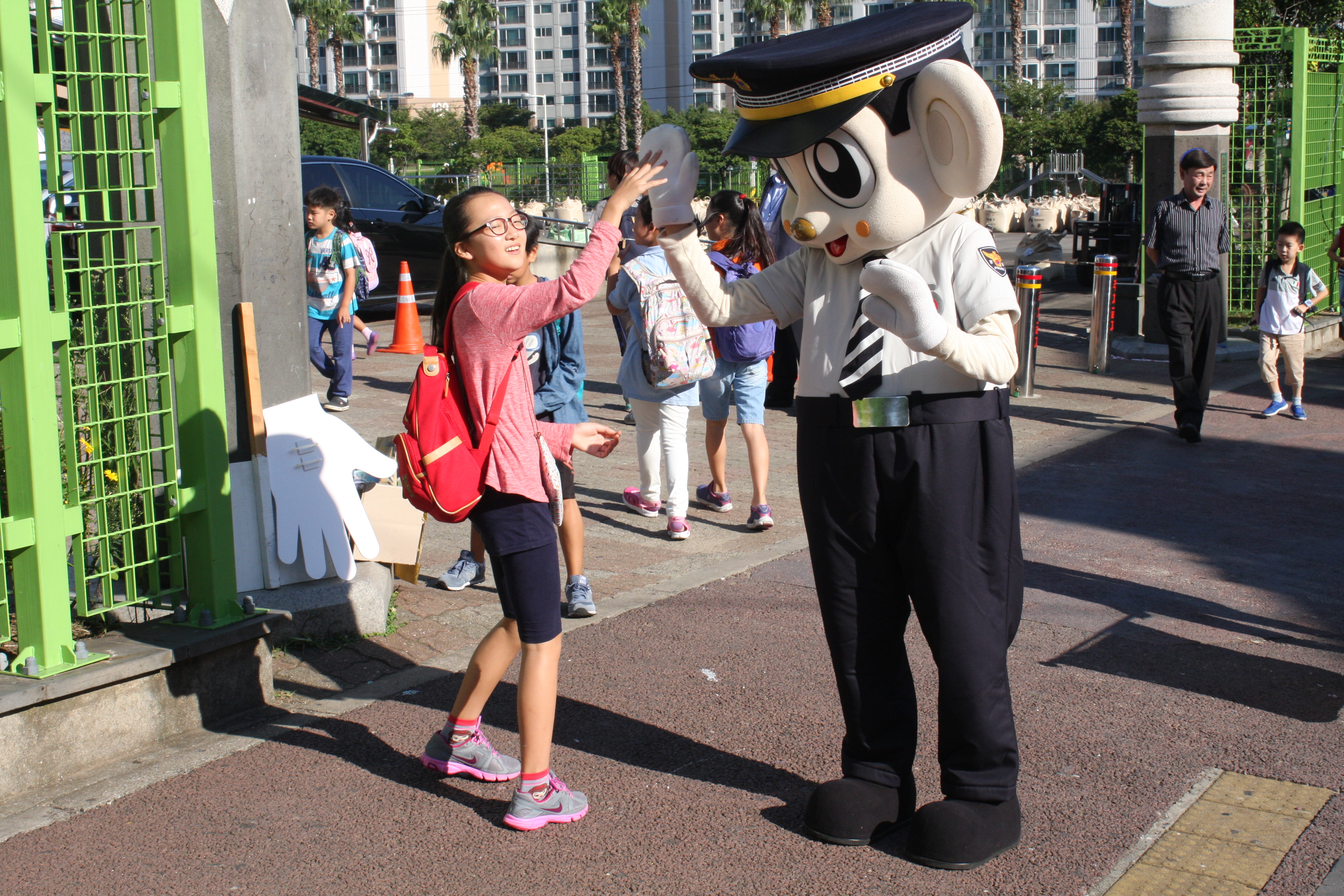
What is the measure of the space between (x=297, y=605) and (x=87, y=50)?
205cm

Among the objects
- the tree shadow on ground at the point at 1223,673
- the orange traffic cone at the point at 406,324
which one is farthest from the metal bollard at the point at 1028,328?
the tree shadow on ground at the point at 1223,673

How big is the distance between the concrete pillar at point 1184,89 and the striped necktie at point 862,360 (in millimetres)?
8954

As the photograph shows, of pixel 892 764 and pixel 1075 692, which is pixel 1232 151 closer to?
pixel 1075 692

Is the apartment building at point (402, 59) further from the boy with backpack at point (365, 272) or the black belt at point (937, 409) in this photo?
the black belt at point (937, 409)

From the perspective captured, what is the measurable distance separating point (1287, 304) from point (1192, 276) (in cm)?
96

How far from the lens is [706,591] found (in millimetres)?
5586

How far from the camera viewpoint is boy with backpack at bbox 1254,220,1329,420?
9.16 metres

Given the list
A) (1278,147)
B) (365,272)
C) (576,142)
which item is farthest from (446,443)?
(576,142)

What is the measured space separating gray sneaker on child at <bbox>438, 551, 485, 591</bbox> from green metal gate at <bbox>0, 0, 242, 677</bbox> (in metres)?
1.47

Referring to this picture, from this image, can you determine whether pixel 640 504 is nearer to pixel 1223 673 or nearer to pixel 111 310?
pixel 1223 673

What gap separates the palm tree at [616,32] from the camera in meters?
59.5

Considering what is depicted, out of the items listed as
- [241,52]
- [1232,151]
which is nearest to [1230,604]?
[241,52]

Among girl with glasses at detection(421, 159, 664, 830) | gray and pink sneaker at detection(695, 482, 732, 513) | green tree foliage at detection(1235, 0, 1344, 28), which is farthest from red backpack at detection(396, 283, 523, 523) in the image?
green tree foliage at detection(1235, 0, 1344, 28)

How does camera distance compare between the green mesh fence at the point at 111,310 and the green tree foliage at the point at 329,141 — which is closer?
the green mesh fence at the point at 111,310
